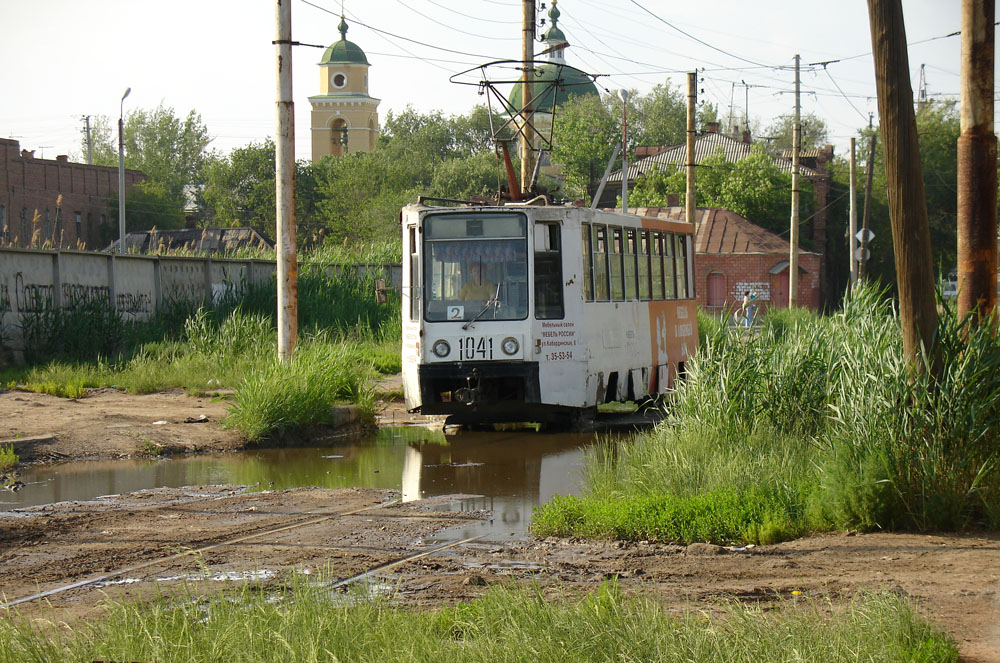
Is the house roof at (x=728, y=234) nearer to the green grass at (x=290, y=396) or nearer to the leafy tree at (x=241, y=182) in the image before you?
the leafy tree at (x=241, y=182)

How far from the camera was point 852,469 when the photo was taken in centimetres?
803

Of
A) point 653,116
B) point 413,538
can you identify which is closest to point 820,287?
point 653,116

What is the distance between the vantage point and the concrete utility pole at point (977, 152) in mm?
9750

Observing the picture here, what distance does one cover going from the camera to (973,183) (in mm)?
9906

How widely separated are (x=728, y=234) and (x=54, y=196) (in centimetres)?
3778

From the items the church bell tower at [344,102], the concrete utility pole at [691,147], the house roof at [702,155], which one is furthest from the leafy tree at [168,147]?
the concrete utility pole at [691,147]

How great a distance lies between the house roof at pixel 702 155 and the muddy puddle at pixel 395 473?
2231 inches

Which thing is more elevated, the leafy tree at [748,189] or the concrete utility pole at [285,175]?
the leafy tree at [748,189]

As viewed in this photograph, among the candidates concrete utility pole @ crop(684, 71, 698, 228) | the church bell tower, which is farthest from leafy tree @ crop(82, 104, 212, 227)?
concrete utility pole @ crop(684, 71, 698, 228)

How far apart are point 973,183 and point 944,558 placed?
13.8 feet

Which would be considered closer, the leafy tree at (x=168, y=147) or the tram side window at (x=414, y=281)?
the tram side window at (x=414, y=281)

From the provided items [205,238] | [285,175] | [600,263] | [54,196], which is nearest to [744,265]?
[205,238]

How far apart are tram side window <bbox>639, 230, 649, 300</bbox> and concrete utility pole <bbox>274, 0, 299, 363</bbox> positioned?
5.28 metres

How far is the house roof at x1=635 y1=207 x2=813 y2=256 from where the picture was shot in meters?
56.6
